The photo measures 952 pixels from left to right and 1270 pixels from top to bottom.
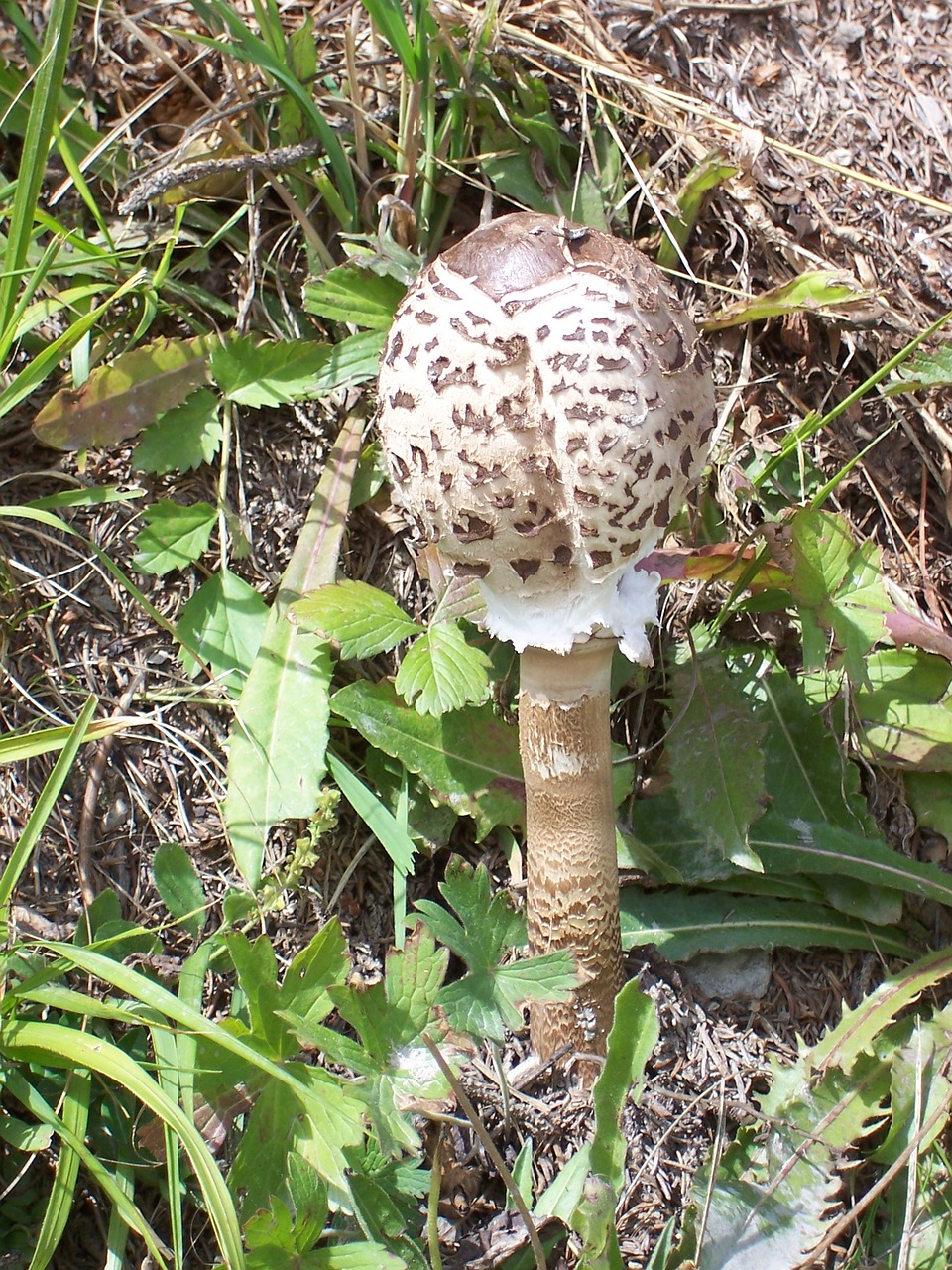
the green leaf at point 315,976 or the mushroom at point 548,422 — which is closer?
the mushroom at point 548,422

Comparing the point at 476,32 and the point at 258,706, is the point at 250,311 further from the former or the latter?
the point at 258,706

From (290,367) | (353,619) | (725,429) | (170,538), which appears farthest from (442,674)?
(725,429)

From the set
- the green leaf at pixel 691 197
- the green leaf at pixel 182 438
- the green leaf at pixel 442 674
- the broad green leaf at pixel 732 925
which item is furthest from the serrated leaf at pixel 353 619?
the green leaf at pixel 691 197

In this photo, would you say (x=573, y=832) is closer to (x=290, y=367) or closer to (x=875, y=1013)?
(x=875, y=1013)

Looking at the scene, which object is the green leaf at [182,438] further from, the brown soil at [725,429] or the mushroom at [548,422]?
the mushroom at [548,422]

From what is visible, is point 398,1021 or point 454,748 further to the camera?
point 454,748

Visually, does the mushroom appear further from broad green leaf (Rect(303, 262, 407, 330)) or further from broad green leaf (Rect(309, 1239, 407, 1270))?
broad green leaf (Rect(309, 1239, 407, 1270))

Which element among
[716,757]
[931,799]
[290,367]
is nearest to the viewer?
[716,757]
